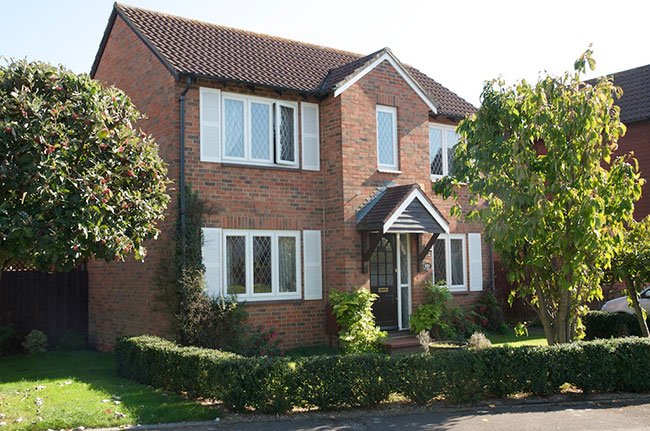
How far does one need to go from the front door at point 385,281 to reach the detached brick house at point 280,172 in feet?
0.09

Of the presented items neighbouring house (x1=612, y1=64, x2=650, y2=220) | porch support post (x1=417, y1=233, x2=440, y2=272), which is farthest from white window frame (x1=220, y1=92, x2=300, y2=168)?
neighbouring house (x1=612, y1=64, x2=650, y2=220)

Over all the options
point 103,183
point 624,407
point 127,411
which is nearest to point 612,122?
point 624,407

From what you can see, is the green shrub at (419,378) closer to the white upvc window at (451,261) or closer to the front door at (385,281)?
the front door at (385,281)

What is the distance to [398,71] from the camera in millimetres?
16719

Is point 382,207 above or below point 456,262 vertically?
above

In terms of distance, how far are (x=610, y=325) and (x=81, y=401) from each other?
12.2 metres

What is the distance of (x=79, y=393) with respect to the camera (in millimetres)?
10422

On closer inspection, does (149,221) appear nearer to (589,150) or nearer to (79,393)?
(79,393)

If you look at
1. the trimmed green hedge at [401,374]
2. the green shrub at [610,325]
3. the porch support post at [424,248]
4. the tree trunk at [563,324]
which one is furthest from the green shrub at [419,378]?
the green shrub at [610,325]

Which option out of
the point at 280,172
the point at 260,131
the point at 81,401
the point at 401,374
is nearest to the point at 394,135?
the point at 280,172

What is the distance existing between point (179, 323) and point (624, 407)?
8231 mm

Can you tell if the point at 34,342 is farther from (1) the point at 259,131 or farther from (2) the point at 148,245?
(1) the point at 259,131

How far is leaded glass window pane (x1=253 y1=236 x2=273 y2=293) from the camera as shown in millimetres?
14883

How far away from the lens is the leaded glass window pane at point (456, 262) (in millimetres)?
18562
